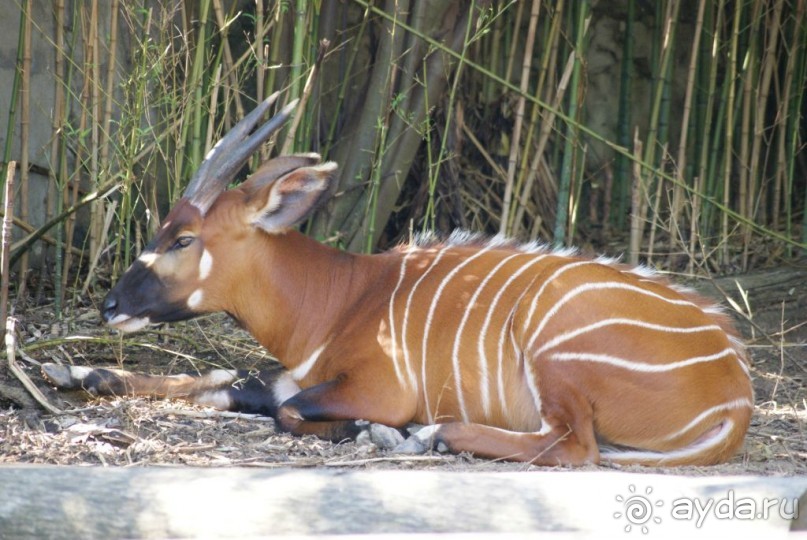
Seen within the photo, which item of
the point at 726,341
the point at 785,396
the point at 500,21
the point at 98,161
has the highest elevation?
the point at 500,21

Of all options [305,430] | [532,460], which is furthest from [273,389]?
[532,460]

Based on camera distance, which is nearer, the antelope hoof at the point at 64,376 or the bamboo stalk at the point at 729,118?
the antelope hoof at the point at 64,376

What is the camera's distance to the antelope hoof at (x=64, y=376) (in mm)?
4859

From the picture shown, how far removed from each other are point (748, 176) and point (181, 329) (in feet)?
13.6

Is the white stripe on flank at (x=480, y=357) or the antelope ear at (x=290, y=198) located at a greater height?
the antelope ear at (x=290, y=198)

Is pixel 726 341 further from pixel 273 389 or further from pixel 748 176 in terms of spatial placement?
pixel 748 176

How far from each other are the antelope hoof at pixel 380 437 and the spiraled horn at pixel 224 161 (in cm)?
116

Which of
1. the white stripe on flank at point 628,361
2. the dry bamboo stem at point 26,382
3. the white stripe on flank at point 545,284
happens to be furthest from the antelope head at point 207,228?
the white stripe on flank at point 628,361

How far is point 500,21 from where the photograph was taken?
25.2 ft

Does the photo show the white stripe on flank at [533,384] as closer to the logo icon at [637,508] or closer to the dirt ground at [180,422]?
the dirt ground at [180,422]

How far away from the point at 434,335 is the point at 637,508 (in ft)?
6.89

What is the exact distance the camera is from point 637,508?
2.67m

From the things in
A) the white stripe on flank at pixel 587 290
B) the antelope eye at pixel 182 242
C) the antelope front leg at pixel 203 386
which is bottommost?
the antelope front leg at pixel 203 386

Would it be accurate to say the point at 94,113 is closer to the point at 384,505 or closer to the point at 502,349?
the point at 502,349
